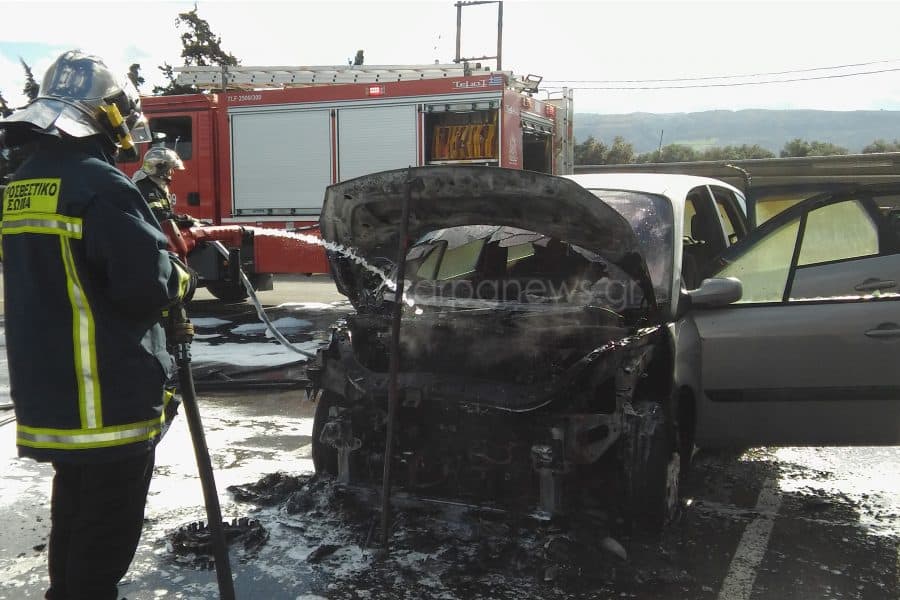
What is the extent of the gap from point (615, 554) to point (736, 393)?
42.7 inches

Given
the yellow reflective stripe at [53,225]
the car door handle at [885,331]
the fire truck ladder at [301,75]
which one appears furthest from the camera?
the fire truck ladder at [301,75]

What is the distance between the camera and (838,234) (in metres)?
4.18

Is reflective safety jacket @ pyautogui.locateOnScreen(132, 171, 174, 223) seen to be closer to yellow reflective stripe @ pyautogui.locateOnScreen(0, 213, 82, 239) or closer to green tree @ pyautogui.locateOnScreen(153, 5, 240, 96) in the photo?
yellow reflective stripe @ pyautogui.locateOnScreen(0, 213, 82, 239)

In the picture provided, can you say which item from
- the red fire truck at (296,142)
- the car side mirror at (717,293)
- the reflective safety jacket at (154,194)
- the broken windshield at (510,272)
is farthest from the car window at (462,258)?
the red fire truck at (296,142)

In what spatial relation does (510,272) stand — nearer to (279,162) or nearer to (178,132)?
(279,162)

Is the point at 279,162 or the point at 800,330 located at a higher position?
the point at 279,162

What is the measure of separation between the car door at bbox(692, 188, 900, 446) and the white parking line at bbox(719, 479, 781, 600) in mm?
361

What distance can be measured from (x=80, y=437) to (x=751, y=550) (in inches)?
107

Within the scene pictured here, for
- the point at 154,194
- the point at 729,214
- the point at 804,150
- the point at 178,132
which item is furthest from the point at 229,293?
the point at 804,150

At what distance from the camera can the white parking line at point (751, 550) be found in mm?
3096

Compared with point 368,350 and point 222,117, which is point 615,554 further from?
point 222,117

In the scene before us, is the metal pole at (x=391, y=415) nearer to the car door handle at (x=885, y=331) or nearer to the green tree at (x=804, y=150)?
the car door handle at (x=885, y=331)

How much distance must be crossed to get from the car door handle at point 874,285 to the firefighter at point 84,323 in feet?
10.6

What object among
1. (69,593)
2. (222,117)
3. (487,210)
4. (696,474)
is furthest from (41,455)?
(222,117)
